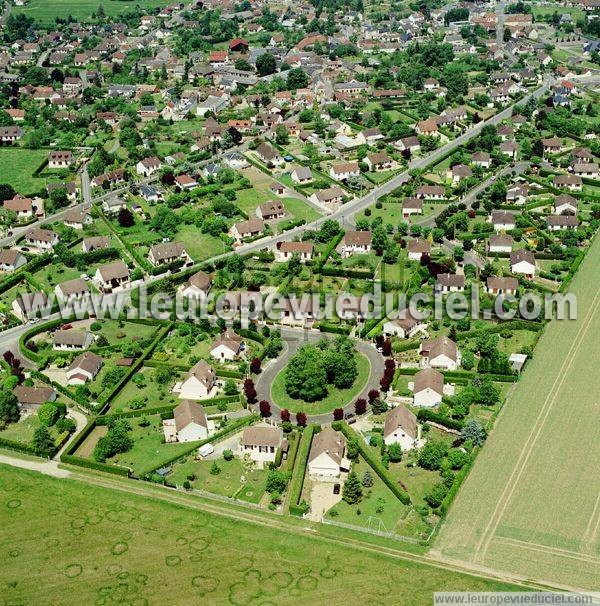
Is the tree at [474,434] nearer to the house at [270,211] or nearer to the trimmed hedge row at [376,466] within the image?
the trimmed hedge row at [376,466]

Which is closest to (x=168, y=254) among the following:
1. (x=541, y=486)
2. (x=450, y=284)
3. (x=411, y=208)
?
(x=450, y=284)

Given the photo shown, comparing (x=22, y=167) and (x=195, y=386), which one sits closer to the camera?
(x=195, y=386)

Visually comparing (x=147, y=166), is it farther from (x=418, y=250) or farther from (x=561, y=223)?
(x=561, y=223)

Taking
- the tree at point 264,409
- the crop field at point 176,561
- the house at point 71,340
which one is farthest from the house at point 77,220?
the crop field at point 176,561

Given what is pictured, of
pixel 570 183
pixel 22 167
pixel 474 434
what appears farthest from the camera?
pixel 22 167

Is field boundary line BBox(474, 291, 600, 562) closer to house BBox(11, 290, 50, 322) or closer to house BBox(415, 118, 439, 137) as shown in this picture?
house BBox(11, 290, 50, 322)

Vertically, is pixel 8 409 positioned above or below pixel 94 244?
above

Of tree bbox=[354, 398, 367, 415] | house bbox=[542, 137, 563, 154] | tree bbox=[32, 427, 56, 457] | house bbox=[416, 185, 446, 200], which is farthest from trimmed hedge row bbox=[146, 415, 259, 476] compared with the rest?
house bbox=[542, 137, 563, 154]
